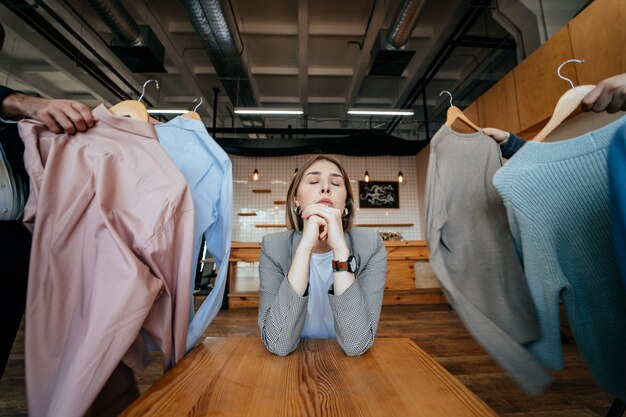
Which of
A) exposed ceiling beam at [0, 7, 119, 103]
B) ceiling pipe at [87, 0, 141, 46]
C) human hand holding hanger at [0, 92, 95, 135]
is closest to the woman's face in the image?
human hand holding hanger at [0, 92, 95, 135]

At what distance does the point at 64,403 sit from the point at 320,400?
0.65 meters

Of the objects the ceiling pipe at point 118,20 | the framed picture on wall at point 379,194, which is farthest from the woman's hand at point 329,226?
the framed picture on wall at point 379,194

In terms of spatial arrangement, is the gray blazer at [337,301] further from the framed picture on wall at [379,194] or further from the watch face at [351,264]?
the framed picture on wall at [379,194]

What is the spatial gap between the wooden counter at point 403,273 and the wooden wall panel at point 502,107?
7.33 feet

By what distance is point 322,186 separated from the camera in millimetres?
1410

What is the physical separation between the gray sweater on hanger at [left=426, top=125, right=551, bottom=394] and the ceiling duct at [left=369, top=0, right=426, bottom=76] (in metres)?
3.40

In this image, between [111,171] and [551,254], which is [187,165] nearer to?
[111,171]

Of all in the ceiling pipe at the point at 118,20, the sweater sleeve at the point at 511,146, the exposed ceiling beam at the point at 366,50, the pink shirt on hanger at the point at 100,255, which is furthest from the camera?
the exposed ceiling beam at the point at 366,50

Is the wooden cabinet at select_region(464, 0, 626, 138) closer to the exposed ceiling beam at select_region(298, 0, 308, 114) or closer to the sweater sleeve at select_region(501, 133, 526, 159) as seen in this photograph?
the sweater sleeve at select_region(501, 133, 526, 159)

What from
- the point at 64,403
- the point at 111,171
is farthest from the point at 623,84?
the point at 64,403

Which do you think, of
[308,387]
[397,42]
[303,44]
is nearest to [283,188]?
[303,44]

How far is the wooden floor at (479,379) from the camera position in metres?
1.76

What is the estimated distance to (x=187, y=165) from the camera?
1262mm

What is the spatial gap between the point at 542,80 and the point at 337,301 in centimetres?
387
